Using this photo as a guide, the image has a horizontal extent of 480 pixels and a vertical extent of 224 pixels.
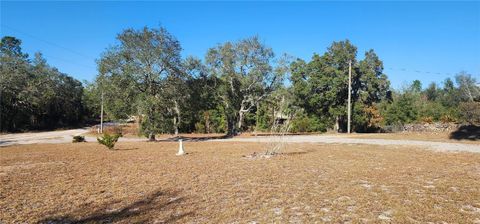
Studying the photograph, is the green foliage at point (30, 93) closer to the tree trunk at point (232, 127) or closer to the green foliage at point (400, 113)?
the tree trunk at point (232, 127)

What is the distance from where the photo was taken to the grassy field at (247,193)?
4.61m

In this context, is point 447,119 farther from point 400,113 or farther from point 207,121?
point 207,121

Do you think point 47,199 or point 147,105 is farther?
point 147,105

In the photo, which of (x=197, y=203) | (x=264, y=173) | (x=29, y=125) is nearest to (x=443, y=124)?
(x=264, y=173)

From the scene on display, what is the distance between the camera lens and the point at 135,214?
16.0 feet

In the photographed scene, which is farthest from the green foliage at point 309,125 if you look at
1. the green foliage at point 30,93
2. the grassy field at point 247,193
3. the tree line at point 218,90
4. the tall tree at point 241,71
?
the green foliage at point 30,93

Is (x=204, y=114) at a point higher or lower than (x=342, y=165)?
higher

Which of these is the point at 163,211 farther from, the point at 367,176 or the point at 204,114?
the point at 204,114

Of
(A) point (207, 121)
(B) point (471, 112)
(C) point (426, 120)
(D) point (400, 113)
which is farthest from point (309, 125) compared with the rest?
(B) point (471, 112)

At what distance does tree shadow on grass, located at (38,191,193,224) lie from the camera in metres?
4.63

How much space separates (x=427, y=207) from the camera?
4.74 metres

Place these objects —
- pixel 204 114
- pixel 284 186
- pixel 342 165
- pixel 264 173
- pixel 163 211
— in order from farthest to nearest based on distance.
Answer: pixel 204 114 → pixel 342 165 → pixel 264 173 → pixel 284 186 → pixel 163 211

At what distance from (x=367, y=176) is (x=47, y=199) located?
6.59 metres

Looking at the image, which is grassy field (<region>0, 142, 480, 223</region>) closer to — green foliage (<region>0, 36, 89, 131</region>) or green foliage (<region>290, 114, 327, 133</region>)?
green foliage (<region>290, 114, 327, 133</region>)
